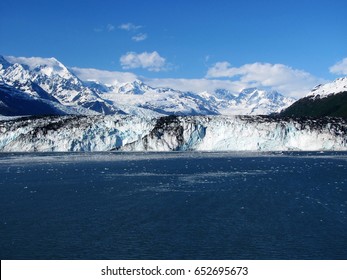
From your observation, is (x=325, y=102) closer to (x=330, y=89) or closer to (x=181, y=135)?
(x=330, y=89)

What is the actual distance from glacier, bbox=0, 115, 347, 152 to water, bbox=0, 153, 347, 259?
3998cm

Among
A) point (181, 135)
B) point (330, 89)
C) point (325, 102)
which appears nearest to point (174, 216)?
point (181, 135)

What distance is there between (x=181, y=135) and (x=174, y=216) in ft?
200

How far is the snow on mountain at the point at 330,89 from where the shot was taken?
558 ft

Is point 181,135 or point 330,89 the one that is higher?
point 330,89

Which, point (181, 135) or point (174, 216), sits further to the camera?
point (181, 135)

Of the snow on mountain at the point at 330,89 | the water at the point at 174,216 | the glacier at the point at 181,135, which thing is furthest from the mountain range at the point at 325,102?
the water at the point at 174,216

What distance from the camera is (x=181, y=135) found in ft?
280

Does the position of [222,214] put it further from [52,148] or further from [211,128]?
[52,148]

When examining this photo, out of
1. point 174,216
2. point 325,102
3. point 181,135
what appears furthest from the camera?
point 325,102

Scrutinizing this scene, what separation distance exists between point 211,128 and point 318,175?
4248 centimetres

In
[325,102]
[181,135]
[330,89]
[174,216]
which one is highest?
[330,89]

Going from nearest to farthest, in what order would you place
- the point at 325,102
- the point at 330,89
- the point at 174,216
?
the point at 174,216 → the point at 325,102 → the point at 330,89

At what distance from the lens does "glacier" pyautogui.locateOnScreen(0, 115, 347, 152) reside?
272 feet
